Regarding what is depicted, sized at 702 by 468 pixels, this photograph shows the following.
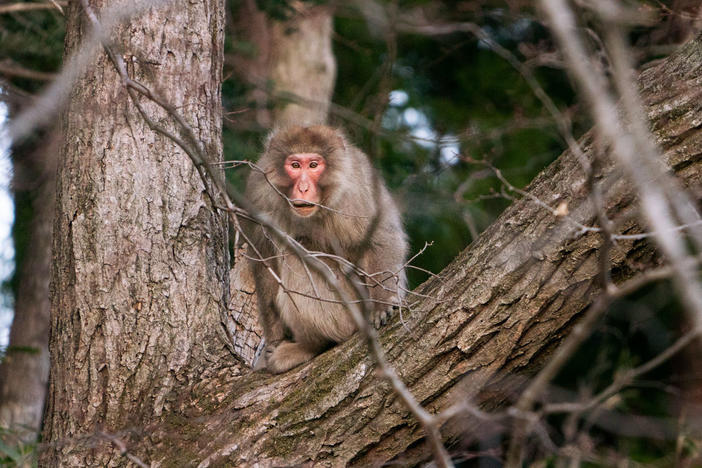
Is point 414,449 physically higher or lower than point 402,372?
lower

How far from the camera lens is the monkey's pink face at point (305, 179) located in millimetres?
4449

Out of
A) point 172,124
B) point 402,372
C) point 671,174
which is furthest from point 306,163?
point 671,174

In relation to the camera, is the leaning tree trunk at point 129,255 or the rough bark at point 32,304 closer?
the leaning tree trunk at point 129,255

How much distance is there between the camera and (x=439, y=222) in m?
8.34

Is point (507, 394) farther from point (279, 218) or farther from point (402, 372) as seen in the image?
point (279, 218)

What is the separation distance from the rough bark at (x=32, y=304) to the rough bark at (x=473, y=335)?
3786 millimetres

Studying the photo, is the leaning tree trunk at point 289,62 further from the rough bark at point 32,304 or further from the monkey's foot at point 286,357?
the monkey's foot at point 286,357

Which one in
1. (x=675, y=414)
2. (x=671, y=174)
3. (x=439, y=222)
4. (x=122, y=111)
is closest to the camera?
(x=671, y=174)

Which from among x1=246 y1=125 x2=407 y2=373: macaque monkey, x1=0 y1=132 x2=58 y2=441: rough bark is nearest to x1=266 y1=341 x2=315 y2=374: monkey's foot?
x1=246 y1=125 x2=407 y2=373: macaque monkey

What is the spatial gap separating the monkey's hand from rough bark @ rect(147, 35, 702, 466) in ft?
0.84

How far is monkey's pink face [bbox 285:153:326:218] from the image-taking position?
4.45 metres

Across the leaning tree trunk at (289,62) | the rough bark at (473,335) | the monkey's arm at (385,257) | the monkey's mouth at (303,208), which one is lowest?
the rough bark at (473,335)

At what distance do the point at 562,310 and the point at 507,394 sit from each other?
495 mm

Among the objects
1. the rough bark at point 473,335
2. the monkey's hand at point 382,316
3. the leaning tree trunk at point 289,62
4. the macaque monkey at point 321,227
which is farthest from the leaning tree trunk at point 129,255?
the leaning tree trunk at point 289,62
